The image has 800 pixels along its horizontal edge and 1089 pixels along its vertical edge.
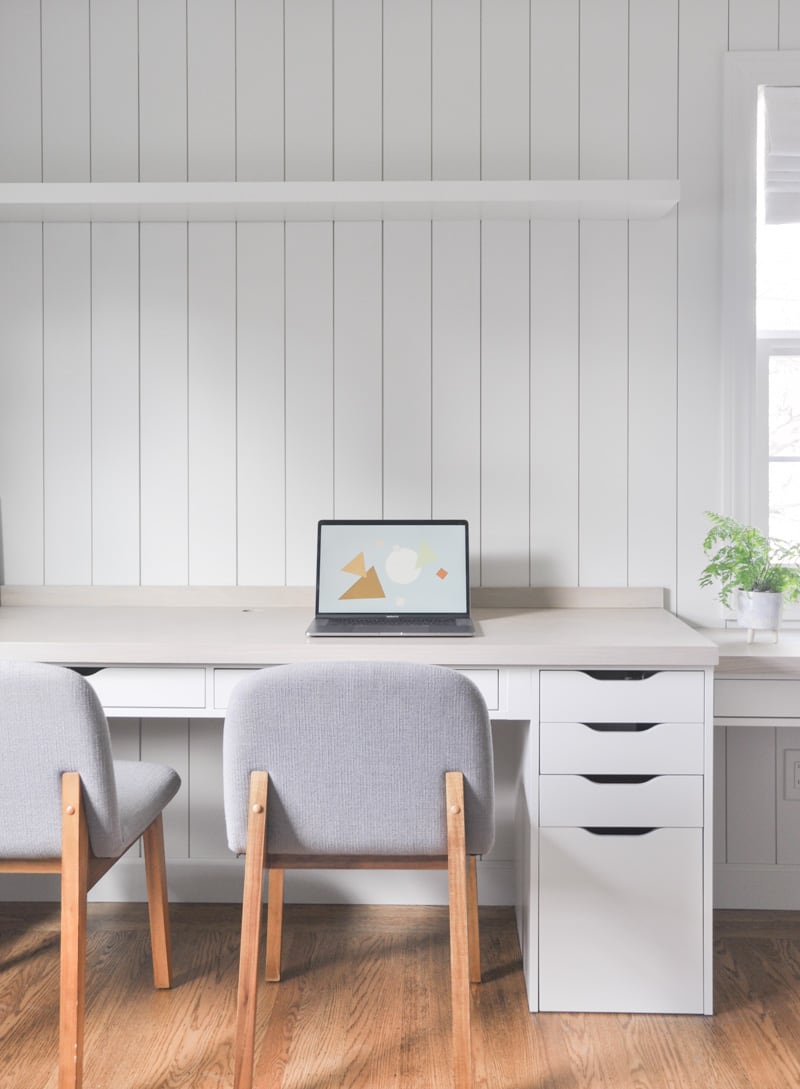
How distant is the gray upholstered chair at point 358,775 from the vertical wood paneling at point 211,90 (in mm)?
1571

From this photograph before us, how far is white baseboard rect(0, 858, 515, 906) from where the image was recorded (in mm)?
2354

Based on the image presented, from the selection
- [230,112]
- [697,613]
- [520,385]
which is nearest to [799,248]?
[520,385]

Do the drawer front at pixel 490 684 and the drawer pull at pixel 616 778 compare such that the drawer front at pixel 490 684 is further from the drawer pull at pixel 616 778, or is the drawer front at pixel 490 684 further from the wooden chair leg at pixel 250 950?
the wooden chair leg at pixel 250 950

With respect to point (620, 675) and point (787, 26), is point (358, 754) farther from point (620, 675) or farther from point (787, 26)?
point (787, 26)

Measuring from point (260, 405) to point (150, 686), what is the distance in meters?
0.87

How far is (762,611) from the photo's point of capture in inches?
84.4

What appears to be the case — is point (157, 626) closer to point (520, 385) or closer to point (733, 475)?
point (520, 385)

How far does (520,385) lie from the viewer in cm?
239

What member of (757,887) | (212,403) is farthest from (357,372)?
(757,887)

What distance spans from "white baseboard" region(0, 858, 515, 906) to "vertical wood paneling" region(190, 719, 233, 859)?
0.04 m

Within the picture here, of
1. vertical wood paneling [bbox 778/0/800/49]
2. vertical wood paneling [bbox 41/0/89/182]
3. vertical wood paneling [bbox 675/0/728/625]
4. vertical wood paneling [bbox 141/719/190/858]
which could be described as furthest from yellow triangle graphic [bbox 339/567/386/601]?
vertical wood paneling [bbox 778/0/800/49]

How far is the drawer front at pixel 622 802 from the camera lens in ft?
6.04

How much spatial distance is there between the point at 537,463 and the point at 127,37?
5.18 feet

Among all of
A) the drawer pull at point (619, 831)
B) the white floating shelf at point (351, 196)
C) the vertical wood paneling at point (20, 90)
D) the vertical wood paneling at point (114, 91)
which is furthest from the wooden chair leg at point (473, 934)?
the vertical wood paneling at point (20, 90)
